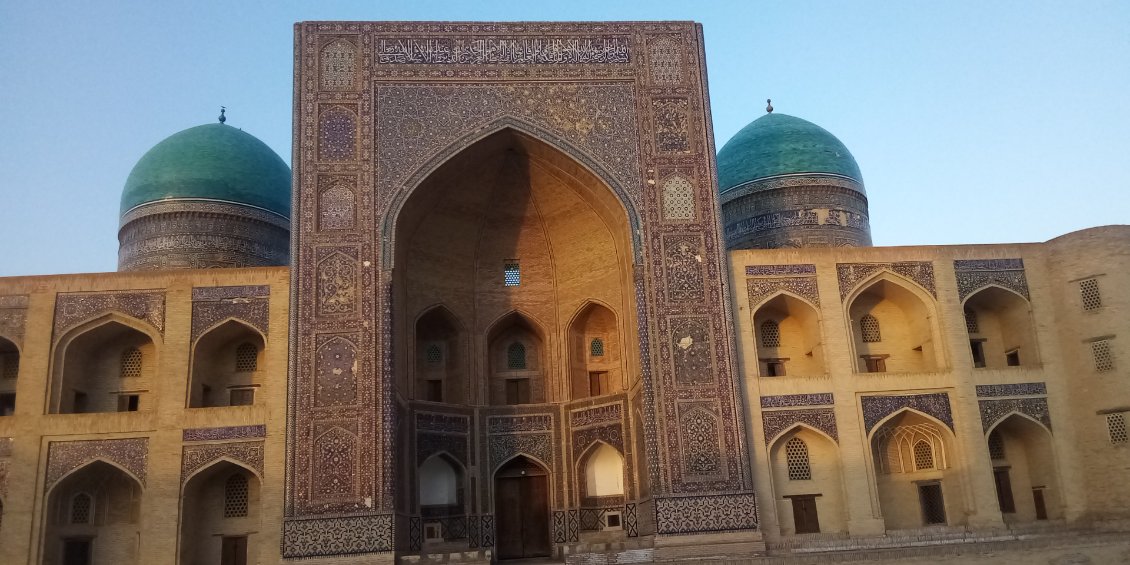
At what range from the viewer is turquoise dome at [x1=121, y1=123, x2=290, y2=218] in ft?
56.9

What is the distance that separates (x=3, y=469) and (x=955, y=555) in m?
11.3

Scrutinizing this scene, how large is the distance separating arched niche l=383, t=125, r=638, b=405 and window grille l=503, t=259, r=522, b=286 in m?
0.02

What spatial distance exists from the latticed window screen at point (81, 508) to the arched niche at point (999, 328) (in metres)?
12.1

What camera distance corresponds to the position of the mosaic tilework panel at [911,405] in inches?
527

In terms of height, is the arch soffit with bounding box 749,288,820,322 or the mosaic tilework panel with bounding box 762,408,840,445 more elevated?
the arch soffit with bounding box 749,288,820,322

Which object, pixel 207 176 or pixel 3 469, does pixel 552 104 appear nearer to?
pixel 207 176

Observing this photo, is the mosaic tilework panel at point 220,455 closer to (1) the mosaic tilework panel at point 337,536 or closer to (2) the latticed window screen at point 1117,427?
(1) the mosaic tilework panel at point 337,536

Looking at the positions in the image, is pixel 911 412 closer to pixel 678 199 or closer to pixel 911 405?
pixel 911 405

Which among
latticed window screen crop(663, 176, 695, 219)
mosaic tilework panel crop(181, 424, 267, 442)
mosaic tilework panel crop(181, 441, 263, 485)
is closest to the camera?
mosaic tilework panel crop(181, 441, 263, 485)

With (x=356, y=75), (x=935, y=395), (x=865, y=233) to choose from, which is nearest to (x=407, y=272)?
(x=356, y=75)

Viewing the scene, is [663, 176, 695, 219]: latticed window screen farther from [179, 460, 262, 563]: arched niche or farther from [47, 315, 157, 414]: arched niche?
[47, 315, 157, 414]: arched niche

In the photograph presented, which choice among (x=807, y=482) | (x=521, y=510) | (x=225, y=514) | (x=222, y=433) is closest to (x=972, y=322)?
(x=807, y=482)

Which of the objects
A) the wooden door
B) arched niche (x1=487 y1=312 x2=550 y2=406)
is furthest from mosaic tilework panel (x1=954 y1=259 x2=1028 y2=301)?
arched niche (x1=487 y1=312 x2=550 y2=406)

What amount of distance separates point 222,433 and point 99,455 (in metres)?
1.52
